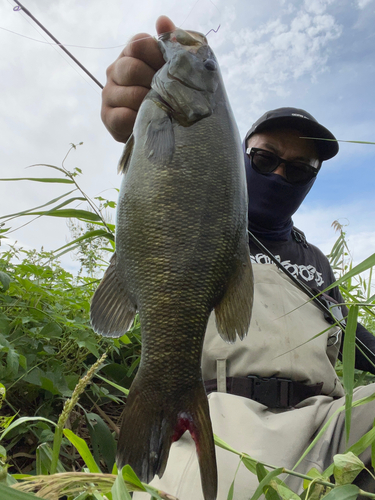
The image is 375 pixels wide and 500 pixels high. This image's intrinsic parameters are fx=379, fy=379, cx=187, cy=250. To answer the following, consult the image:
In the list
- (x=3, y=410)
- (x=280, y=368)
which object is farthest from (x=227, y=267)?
(x=3, y=410)

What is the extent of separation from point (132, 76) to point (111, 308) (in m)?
0.97

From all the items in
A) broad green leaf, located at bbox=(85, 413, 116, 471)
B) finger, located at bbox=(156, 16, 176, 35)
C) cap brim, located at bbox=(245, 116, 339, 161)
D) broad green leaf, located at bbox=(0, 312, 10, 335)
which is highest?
cap brim, located at bbox=(245, 116, 339, 161)

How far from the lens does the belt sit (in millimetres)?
1884

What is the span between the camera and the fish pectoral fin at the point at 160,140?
1196 millimetres

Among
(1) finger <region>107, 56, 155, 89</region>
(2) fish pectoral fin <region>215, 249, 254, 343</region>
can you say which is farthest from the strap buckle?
(1) finger <region>107, 56, 155, 89</region>

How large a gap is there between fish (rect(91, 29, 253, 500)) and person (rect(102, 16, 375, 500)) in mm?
217

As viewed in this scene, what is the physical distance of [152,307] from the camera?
1.13 metres

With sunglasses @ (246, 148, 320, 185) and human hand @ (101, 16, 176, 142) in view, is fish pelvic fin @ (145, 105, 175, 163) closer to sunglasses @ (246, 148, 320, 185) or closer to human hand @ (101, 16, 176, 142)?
human hand @ (101, 16, 176, 142)

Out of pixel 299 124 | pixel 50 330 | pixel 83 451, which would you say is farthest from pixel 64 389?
pixel 299 124

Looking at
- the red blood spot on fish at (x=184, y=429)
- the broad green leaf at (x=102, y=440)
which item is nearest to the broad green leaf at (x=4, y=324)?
the broad green leaf at (x=102, y=440)

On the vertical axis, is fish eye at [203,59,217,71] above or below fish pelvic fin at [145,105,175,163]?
above

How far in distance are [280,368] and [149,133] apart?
1374 millimetres

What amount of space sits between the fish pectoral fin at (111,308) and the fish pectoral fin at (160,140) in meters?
0.36

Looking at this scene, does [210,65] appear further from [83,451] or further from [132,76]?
[83,451]
